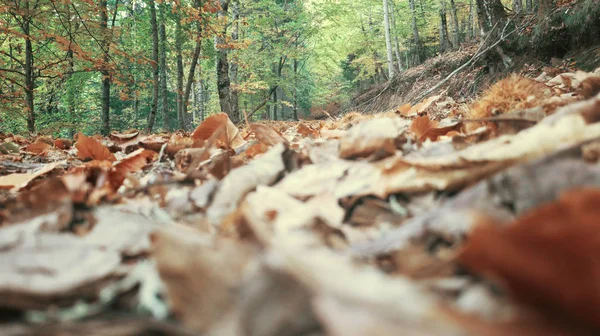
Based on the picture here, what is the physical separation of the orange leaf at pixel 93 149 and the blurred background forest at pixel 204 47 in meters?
2.74

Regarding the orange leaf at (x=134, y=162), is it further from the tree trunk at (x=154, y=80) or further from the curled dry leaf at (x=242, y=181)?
the tree trunk at (x=154, y=80)

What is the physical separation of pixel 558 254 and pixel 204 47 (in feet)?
33.4

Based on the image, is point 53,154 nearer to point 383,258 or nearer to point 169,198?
point 169,198

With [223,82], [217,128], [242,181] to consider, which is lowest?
[242,181]

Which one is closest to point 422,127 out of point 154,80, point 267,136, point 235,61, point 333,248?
point 267,136

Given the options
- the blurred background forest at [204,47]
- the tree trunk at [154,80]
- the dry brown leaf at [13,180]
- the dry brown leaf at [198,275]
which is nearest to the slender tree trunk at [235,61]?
the blurred background forest at [204,47]

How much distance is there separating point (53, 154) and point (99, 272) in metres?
2.00

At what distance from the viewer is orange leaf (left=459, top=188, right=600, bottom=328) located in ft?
0.87

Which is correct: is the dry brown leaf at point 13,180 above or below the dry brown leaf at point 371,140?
below

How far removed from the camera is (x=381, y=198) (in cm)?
64

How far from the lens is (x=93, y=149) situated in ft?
4.69

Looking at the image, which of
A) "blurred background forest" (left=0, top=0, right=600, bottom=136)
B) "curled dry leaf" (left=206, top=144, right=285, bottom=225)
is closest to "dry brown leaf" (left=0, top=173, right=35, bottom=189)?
"curled dry leaf" (left=206, top=144, right=285, bottom=225)

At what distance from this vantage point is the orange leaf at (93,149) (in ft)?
4.57

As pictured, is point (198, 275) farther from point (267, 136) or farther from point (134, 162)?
point (134, 162)
